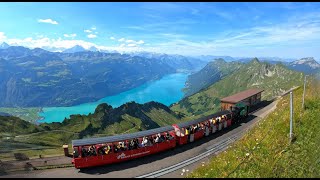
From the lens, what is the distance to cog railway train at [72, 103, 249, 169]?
25.4m

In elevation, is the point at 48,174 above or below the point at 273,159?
below

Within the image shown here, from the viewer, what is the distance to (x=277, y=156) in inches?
869

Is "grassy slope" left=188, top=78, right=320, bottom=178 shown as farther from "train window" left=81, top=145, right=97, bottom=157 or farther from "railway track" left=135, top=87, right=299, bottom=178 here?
"train window" left=81, top=145, right=97, bottom=157

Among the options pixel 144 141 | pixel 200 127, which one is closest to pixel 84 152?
pixel 144 141

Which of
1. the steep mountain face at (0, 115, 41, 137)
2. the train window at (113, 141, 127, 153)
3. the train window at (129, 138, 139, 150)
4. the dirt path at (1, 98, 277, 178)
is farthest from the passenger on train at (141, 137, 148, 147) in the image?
the steep mountain face at (0, 115, 41, 137)

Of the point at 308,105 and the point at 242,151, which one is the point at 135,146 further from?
the point at 308,105

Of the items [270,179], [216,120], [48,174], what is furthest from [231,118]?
[48,174]

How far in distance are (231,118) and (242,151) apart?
17865mm

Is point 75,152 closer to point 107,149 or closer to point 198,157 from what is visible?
point 107,149

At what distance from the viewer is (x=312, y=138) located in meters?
24.5

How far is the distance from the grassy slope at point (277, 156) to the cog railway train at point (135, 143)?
7.26 metres

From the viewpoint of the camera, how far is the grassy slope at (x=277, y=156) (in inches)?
792

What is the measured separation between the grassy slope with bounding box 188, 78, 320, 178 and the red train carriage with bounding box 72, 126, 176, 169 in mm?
7181

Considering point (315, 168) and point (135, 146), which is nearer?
point (315, 168)
